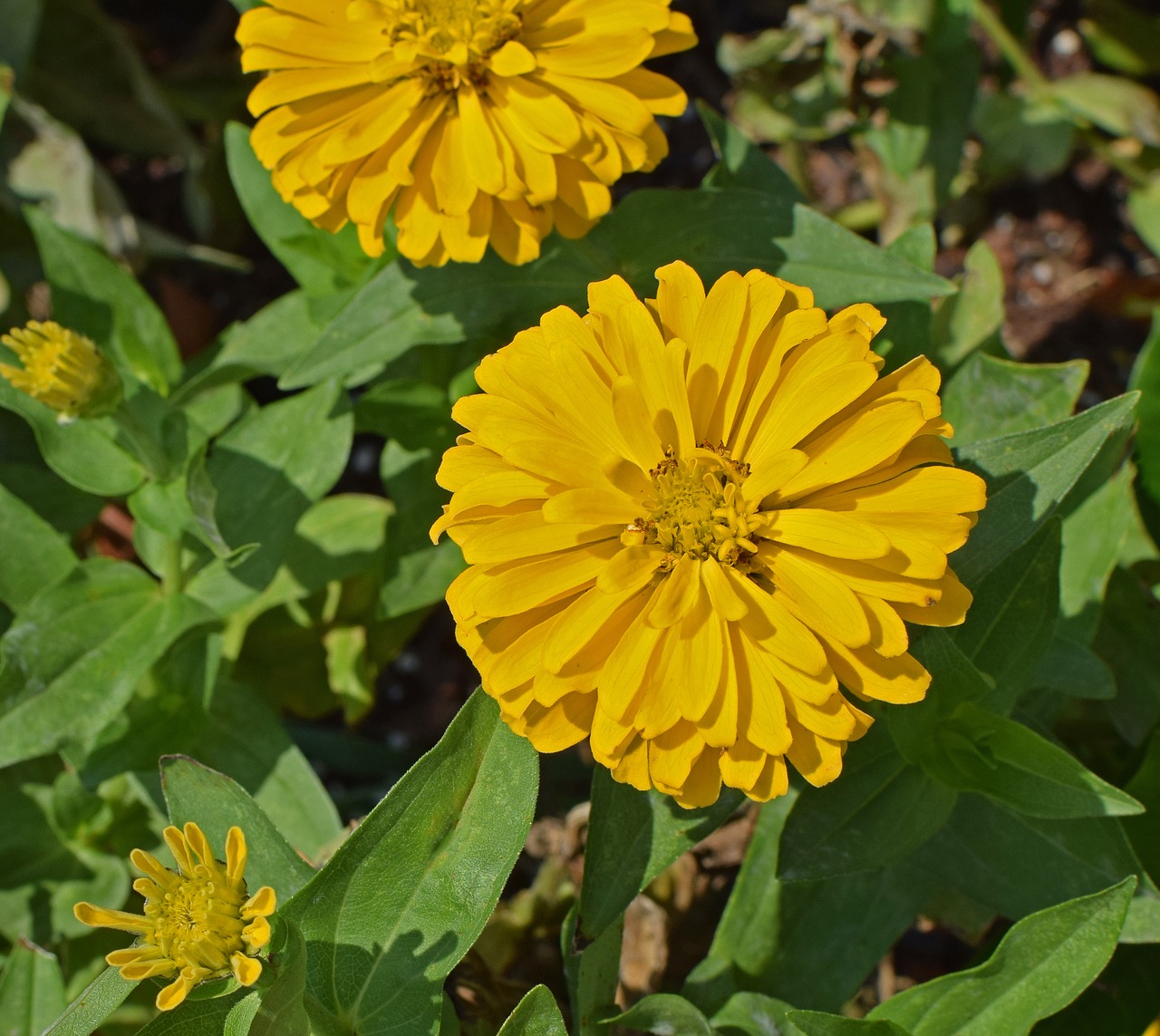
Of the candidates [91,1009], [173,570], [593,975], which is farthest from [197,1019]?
[173,570]

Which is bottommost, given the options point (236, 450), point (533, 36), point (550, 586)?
point (236, 450)

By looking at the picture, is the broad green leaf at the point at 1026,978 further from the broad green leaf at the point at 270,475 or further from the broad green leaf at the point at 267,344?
the broad green leaf at the point at 267,344

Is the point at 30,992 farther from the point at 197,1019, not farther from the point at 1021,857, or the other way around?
the point at 1021,857

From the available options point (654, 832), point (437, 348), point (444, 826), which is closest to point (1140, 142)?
point (437, 348)

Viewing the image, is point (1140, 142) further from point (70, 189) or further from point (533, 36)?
point (70, 189)

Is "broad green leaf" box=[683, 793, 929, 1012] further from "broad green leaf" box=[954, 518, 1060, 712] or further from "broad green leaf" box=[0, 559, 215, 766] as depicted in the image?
"broad green leaf" box=[0, 559, 215, 766]

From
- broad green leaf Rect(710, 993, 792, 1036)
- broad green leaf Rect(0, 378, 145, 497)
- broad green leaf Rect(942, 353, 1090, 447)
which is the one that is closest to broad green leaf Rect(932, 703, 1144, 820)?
broad green leaf Rect(710, 993, 792, 1036)

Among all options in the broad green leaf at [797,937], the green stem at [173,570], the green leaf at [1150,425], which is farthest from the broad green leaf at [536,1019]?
the green leaf at [1150,425]
